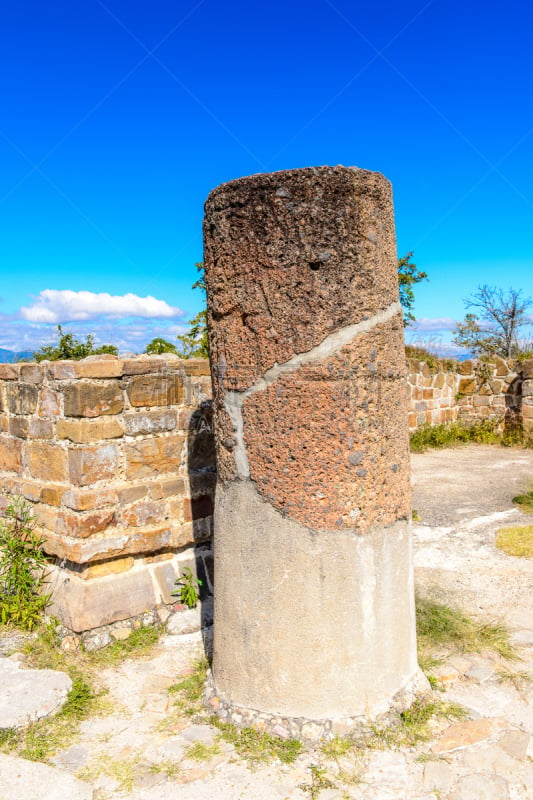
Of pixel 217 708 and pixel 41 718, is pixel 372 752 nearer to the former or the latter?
pixel 217 708

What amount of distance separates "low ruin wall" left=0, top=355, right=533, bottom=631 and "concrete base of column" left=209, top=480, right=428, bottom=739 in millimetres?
1205

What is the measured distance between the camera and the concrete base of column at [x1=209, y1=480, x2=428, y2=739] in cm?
265

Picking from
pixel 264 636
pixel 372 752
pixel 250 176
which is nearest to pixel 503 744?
pixel 372 752

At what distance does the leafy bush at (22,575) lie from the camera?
12.5 feet

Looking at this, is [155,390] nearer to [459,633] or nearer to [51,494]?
[51,494]

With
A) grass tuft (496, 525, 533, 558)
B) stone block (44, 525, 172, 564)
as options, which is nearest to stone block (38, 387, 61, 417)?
stone block (44, 525, 172, 564)

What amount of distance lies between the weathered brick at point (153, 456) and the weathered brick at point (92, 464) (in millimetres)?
111

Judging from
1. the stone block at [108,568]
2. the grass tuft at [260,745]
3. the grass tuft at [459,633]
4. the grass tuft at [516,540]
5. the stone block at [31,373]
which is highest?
the stone block at [31,373]

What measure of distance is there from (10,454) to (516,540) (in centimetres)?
417

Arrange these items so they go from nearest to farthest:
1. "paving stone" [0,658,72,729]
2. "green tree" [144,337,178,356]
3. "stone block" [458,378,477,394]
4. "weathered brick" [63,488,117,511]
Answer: "paving stone" [0,658,72,729] < "weathered brick" [63,488,117,511] < "green tree" [144,337,178,356] < "stone block" [458,378,477,394]

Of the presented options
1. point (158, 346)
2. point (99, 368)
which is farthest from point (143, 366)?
point (158, 346)

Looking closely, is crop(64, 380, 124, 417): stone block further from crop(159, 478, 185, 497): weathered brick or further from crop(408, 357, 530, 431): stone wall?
crop(408, 357, 530, 431): stone wall

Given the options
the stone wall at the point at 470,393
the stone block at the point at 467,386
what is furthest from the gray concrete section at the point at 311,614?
the stone block at the point at 467,386

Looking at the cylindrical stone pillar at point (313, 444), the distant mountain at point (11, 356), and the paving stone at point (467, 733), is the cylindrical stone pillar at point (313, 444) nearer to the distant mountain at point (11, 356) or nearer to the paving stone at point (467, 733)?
the paving stone at point (467, 733)
